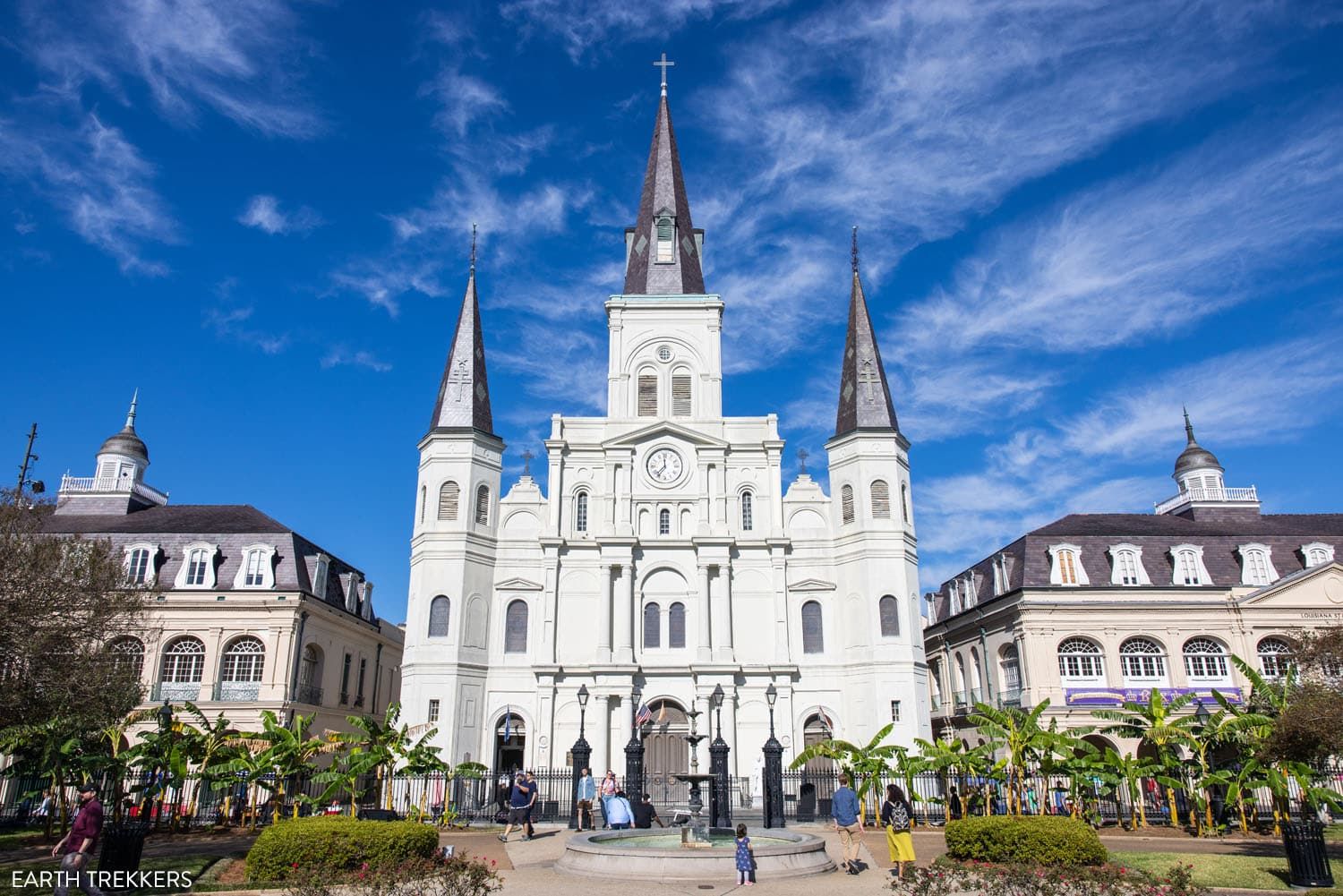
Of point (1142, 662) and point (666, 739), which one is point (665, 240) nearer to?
point (666, 739)

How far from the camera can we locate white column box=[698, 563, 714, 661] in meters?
37.3

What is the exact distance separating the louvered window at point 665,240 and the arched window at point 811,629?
59.7 feet

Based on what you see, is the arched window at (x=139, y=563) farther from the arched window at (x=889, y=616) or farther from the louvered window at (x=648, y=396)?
the arched window at (x=889, y=616)

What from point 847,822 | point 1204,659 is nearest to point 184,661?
point 847,822

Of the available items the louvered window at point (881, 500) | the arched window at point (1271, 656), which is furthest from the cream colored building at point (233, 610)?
the arched window at point (1271, 656)

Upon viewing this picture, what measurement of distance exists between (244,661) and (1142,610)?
35.5 meters

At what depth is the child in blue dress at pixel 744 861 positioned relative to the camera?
1520 centimetres

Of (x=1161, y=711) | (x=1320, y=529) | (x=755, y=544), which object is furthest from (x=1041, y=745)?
(x=1320, y=529)

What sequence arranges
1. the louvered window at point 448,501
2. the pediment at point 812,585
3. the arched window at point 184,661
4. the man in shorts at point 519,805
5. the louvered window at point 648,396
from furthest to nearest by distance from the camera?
the louvered window at point 648,396 < the pediment at point 812,585 < the louvered window at point 448,501 < the arched window at point 184,661 < the man in shorts at point 519,805

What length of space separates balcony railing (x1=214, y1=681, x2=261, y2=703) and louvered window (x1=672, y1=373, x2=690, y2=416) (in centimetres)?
2023

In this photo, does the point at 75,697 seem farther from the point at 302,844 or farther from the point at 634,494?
the point at 634,494

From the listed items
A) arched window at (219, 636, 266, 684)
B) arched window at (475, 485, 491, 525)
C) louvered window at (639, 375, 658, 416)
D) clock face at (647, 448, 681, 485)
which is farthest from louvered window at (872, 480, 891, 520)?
arched window at (219, 636, 266, 684)


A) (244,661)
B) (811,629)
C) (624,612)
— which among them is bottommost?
(244,661)

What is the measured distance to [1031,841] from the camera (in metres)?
15.8
